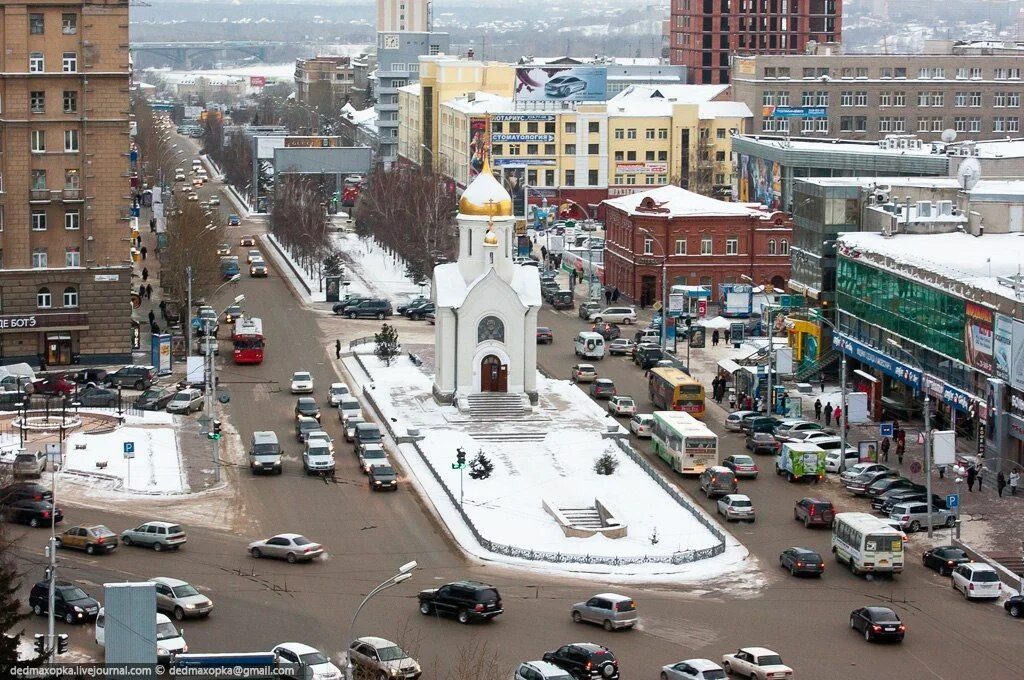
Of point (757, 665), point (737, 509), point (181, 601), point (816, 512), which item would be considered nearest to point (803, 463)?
point (737, 509)

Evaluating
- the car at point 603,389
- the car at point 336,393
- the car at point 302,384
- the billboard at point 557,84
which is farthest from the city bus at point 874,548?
the billboard at point 557,84

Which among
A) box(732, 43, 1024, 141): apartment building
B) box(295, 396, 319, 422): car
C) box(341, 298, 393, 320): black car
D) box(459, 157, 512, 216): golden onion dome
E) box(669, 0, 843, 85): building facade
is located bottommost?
box(295, 396, 319, 422): car

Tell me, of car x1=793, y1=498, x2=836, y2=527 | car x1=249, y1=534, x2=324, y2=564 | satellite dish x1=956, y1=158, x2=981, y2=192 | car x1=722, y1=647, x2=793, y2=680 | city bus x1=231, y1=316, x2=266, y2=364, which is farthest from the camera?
satellite dish x1=956, y1=158, x2=981, y2=192

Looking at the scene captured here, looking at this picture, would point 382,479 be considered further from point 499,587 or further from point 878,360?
point 878,360

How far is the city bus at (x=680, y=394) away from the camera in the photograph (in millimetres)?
70688

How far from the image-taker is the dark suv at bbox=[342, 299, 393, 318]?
312 ft

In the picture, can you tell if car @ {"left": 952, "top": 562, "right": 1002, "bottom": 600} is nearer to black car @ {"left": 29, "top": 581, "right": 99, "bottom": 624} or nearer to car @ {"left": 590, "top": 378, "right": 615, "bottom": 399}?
black car @ {"left": 29, "top": 581, "right": 99, "bottom": 624}

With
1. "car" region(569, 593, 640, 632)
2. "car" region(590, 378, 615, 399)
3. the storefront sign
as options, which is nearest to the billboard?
the storefront sign

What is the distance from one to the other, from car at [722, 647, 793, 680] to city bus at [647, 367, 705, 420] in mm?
27918

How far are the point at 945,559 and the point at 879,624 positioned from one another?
270 inches

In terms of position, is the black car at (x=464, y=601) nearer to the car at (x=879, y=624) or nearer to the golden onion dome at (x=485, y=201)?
the car at (x=879, y=624)

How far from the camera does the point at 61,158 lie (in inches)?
3132

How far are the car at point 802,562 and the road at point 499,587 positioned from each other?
264 millimetres

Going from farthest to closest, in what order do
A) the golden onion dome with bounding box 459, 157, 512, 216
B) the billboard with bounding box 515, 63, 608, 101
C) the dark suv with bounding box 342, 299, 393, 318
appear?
the billboard with bounding box 515, 63, 608, 101 < the dark suv with bounding box 342, 299, 393, 318 < the golden onion dome with bounding box 459, 157, 512, 216
